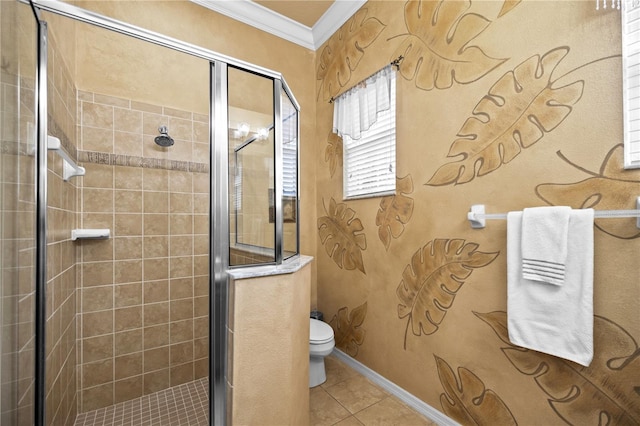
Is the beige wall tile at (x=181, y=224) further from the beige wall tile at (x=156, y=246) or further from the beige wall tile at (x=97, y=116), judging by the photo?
the beige wall tile at (x=97, y=116)

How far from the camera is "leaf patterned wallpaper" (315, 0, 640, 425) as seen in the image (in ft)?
3.38

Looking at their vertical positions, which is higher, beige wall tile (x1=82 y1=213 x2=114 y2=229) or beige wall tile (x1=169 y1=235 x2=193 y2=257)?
beige wall tile (x1=82 y1=213 x2=114 y2=229)

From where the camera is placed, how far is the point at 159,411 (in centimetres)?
172

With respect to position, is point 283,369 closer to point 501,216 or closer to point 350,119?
point 501,216

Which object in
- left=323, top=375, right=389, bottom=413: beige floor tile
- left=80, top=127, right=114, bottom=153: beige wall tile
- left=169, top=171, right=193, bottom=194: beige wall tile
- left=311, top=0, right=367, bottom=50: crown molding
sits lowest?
left=323, top=375, right=389, bottom=413: beige floor tile

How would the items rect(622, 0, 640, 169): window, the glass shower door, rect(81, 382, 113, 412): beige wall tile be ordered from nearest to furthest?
the glass shower door
rect(622, 0, 640, 169): window
rect(81, 382, 113, 412): beige wall tile

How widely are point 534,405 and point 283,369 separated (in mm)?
1118

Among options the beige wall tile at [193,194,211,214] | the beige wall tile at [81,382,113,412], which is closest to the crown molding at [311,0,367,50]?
the beige wall tile at [193,194,211,214]

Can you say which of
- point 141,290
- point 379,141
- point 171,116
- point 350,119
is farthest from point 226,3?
point 141,290

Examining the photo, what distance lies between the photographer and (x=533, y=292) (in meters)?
1.18

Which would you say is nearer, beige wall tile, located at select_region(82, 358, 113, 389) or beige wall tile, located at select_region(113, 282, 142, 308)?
beige wall tile, located at select_region(82, 358, 113, 389)

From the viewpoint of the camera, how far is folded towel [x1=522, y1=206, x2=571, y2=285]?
1.09 meters

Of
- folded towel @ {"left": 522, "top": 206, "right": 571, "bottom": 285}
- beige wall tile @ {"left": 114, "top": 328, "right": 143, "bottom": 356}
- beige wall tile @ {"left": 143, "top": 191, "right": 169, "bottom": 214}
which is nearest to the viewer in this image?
folded towel @ {"left": 522, "top": 206, "right": 571, "bottom": 285}

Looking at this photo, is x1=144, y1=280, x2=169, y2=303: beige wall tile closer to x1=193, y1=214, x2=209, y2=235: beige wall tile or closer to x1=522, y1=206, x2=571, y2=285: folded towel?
x1=193, y1=214, x2=209, y2=235: beige wall tile
